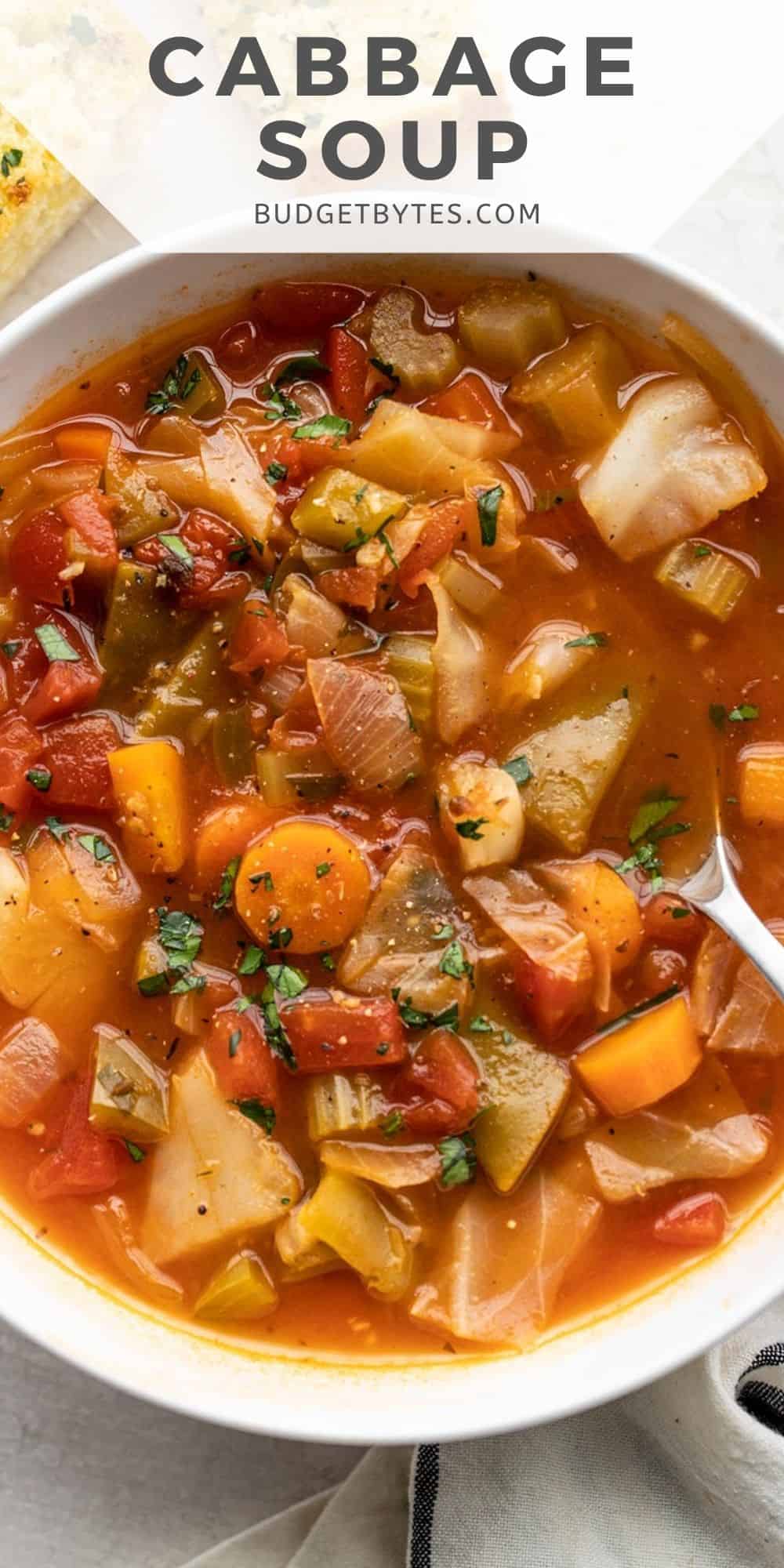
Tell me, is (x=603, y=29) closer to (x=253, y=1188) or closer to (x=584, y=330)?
(x=584, y=330)

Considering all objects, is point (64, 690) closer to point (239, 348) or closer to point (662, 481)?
point (239, 348)

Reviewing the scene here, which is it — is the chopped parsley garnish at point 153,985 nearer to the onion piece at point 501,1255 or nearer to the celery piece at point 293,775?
the celery piece at point 293,775

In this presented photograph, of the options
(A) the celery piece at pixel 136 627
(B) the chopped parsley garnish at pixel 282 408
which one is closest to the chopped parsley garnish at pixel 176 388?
(B) the chopped parsley garnish at pixel 282 408

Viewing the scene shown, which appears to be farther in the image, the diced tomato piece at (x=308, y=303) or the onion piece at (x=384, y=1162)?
the diced tomato piece at (x=308, y=303)

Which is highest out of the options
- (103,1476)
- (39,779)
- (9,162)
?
(9,162)

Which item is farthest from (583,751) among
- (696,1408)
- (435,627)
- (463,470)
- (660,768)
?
(696,1408)

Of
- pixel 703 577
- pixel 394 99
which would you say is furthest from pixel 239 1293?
pixel 394 99

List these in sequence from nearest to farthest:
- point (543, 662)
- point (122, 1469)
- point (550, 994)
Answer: point (550, 994) < point (543, 662) < point (122, 1469)
